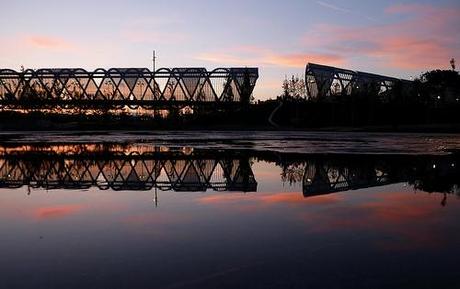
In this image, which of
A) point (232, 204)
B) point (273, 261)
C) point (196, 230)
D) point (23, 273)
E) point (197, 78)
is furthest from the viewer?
point (197, 78)

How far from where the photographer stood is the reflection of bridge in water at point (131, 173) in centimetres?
1524

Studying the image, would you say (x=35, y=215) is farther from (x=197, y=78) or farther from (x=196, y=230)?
(x=197, y=78)

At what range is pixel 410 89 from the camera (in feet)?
Result: 359

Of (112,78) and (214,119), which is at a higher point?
(112,78)

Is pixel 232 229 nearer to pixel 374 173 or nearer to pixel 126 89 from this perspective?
pixel 374 173

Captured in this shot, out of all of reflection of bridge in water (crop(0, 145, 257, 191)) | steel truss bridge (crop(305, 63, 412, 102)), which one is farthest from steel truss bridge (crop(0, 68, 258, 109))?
reflection of bridge in water (crop(0, 145, 257, 191))

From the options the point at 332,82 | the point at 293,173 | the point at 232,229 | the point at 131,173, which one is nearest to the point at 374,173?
the point at 293,173

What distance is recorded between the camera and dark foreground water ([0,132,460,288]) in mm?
6281

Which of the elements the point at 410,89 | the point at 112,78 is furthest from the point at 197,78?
the point at 410,89

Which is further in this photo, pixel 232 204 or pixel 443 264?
pixel 232 204

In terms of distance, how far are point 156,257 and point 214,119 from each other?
93.1 metres

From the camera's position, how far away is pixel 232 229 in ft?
29.3

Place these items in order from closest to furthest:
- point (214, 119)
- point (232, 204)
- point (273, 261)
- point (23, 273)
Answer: point (23, 273)
point (273, 261)
point (232, 204)
point (214, 119)

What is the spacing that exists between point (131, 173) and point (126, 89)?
113473 millimetres
